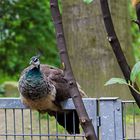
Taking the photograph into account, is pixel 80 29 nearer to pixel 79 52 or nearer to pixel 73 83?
pixel 79 52

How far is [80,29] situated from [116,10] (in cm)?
46

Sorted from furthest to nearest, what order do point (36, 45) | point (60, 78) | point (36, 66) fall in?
point (36, 45) → point (60, 78) → point (36, 66)

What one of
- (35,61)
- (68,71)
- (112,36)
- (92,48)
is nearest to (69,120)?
(35,61)

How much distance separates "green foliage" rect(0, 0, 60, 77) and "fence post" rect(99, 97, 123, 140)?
730 cm

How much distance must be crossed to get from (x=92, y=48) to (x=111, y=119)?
150 inches

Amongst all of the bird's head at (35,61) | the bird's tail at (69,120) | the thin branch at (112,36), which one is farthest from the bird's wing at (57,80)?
the thin branch at (112,36)

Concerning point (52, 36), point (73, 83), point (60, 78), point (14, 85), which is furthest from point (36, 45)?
point (73, 83)

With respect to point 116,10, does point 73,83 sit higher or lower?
lower

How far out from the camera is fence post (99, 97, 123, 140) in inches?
103

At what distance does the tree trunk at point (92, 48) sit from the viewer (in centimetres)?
640

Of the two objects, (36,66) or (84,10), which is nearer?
(36,66)

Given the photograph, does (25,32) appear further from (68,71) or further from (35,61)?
(68,71)

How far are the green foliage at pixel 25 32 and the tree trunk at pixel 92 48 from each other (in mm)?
3470

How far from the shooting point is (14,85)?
855cm
